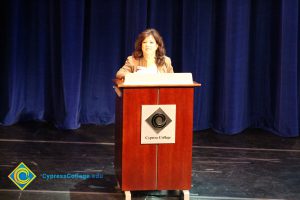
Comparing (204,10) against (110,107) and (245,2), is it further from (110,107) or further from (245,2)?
(110,107)

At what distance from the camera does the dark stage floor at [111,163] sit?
12.0 feet

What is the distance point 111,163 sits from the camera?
438 cm

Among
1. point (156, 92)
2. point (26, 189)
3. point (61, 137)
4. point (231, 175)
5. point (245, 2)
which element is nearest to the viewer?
point (156, 92)

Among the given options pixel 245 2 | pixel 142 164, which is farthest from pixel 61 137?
pixel 245 2

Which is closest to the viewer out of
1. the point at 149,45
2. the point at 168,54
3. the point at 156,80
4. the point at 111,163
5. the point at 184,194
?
the point at 156,80

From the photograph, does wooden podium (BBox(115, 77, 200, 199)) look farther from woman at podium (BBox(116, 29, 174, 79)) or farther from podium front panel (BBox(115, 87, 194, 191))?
woman at podium (BBox(116, 29, 174, 79))

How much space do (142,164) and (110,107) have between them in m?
2.53

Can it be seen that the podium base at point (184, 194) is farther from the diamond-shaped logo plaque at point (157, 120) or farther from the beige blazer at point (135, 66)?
the beige blazer at point (135, 66)

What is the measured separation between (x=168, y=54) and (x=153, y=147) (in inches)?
100

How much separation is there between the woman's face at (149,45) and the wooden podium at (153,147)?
0.36 m

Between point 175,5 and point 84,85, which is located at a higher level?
point 175,5

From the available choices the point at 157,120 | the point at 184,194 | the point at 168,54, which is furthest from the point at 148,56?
the point at 168,54

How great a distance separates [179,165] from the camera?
346 centimetres

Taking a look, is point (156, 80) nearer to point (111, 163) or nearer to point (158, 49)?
point (158, 49)
